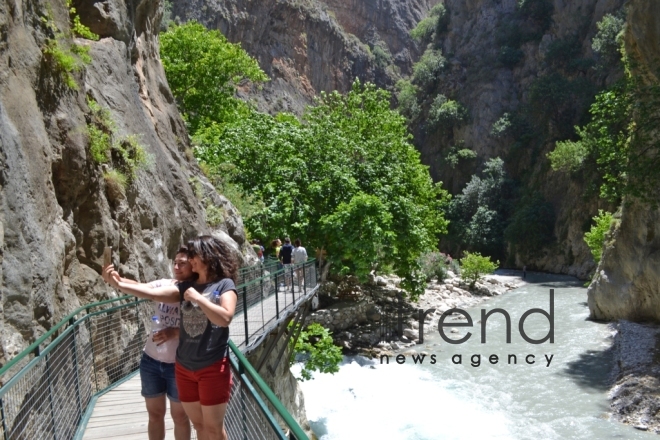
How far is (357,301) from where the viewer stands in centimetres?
2538

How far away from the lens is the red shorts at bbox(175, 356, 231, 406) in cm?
396

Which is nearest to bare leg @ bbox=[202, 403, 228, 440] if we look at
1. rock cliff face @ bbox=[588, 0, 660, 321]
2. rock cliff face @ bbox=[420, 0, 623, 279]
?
rock cliff face @ bbox=[588, 0, 660, 321]

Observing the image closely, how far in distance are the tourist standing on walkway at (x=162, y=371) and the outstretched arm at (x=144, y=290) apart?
0.09m

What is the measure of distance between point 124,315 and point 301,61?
169 feet

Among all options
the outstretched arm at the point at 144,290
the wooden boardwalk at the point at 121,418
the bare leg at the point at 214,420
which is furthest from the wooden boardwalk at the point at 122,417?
the outstretched arm at the point at 144,290

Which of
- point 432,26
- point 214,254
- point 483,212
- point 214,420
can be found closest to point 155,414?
point 214,420

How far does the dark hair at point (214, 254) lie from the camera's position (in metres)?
4.07

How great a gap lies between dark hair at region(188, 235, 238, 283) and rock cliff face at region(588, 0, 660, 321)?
750 inches

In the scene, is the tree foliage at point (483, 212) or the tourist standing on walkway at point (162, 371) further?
the tree foliage at point (483, 212)

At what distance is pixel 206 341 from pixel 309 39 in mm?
57290

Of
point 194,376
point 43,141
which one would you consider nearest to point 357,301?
point 43,141

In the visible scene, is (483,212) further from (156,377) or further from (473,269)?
(156,377)

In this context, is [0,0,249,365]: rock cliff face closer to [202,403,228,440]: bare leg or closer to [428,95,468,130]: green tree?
[202,403,228,440]: bare leg

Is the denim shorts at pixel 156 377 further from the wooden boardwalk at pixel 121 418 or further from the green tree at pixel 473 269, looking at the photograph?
the green tree at pixel 473 269
